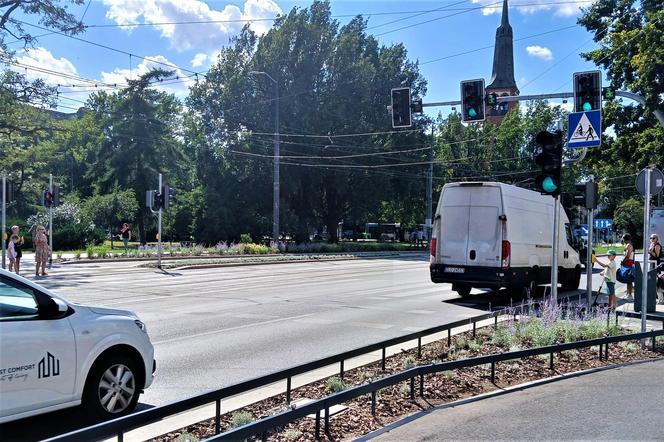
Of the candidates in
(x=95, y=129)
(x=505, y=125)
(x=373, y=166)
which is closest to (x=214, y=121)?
(x=373, y=166)

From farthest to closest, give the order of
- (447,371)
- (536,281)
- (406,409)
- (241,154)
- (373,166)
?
(373,166), (241,154), (536,281), (447,371), (406,409)

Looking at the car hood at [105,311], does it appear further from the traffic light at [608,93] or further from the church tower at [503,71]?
the church tower at [503,71]

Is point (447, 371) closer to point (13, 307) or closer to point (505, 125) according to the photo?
point (13, 307)

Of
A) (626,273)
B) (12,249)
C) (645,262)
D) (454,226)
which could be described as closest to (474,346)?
(645,262)

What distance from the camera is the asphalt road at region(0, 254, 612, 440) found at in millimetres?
6867

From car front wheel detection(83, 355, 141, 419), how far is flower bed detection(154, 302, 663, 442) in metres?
0.70

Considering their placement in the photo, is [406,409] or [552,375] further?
[552,375]

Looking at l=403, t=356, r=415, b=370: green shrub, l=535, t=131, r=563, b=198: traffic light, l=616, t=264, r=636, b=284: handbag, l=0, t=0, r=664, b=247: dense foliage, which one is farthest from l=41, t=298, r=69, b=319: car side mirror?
l=0, t=0, r=664, b=247: dense foliage

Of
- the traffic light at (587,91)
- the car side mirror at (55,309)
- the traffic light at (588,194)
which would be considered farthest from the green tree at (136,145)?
the car side mirror at (55,309)

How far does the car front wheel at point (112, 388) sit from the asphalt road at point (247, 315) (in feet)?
0.86

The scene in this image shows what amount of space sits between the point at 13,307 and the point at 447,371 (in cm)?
447

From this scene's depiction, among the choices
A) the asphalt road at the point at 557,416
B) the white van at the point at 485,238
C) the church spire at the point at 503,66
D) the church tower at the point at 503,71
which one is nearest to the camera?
the asphalt road at the point at 557,416

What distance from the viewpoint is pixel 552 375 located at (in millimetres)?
6965

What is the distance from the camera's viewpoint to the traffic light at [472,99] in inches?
687
